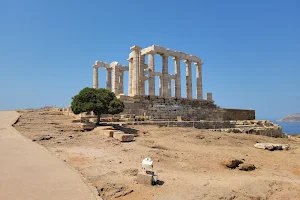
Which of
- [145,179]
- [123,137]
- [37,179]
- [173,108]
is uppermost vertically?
[173,108]

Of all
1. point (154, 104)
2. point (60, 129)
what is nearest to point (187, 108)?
point (154, 104)

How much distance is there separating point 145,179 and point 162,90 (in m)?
24.1

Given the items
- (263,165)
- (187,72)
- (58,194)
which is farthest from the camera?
(187,72)

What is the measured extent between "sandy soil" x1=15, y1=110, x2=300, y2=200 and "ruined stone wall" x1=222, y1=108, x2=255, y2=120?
74.6ft

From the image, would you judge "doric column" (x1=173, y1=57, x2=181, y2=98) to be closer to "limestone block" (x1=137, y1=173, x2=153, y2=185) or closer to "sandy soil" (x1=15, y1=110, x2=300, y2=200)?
"sandy soil" (x1=15, y1=110, x2=300, y2=200)

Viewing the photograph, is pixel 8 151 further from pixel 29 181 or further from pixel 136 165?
pixel 136 165


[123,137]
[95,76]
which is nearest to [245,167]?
[123,137]

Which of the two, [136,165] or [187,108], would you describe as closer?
[136,165]

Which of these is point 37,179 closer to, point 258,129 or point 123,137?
point 123,137

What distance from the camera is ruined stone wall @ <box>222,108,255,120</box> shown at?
37781mm

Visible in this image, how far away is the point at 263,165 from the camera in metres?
11.4

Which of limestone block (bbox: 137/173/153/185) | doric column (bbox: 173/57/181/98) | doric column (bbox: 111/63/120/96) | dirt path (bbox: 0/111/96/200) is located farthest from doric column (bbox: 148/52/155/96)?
limestone block (bbox: 137/173/153/185)

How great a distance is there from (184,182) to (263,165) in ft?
20.2

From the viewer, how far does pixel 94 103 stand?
56.5 feet
